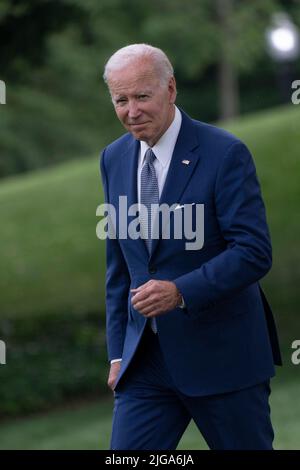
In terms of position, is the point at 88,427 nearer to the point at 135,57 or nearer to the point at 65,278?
the point at 65,278

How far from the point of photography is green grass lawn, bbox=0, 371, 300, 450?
30.4ft

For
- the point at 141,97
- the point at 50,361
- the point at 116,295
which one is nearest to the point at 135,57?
the point at 141,97

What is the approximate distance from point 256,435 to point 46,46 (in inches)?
299

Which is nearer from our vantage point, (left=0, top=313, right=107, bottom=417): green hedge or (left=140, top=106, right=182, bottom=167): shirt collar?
(left=140, top=106, right=182, bottom=167): shirt collar

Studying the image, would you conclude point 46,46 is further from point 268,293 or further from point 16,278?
point 268,293

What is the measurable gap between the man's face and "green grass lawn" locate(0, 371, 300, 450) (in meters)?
4.55

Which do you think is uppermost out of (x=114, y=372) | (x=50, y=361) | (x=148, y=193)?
(x=148, y=193)

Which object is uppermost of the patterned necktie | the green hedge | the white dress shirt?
the white dress shirt

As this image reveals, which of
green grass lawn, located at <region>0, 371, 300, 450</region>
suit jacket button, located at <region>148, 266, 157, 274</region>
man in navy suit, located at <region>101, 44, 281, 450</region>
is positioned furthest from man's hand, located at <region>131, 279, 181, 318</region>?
green grass lawn, located at <region>0, 371, 300, 450</region>

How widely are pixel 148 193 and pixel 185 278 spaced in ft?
1.13

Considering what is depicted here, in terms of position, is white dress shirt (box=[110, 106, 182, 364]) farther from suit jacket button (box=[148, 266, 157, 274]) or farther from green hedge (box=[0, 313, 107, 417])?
green hedge (box=[0, 313, 107, 417])

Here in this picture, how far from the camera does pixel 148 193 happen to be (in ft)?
14.0

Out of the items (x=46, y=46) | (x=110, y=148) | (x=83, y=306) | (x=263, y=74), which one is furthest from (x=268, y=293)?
(x=263, y=74)

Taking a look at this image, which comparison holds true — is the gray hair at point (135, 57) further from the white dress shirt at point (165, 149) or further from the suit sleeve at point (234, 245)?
the suit sleeve at point (234, 245)
